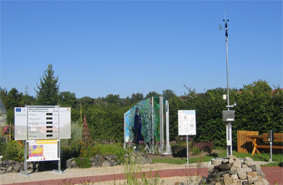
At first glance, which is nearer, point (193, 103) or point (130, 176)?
point (130, 176)

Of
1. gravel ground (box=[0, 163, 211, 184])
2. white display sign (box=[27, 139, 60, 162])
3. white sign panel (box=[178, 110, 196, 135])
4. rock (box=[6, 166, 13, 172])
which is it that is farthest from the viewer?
white sign panel (box=[178, 110, 196, 135])

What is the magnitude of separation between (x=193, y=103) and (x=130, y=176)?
548 inches

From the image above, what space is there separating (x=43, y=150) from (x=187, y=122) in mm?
5723

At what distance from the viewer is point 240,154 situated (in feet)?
46.4

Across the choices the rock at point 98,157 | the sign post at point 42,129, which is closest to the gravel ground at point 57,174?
the sign post at point 42,129

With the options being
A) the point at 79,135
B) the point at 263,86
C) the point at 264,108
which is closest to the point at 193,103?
the point at 264,108

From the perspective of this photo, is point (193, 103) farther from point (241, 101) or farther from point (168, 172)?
point (168, 172)

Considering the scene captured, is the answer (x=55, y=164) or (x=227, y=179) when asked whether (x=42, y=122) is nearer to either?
(x=55, y=164)

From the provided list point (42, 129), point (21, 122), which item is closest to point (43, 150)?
point (42, 129)

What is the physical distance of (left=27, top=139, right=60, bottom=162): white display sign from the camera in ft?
36.1

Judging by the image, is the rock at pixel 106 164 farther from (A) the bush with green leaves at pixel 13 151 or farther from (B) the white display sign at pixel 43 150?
(A) the bush with green leaves at pixel 13 151

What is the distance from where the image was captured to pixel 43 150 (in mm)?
11133

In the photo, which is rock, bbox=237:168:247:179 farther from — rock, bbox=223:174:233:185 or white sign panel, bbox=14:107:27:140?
white sign panel, bbox=14:107:27:140

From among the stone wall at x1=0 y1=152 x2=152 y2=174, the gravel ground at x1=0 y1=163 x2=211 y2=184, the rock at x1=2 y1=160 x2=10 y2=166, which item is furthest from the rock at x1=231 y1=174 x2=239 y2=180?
the rock at x1=2 y1=160 x2=10 y2=166
